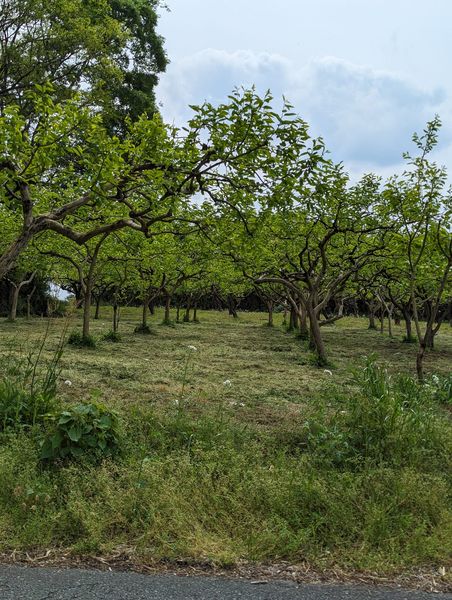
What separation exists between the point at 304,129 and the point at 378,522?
13.5 feet

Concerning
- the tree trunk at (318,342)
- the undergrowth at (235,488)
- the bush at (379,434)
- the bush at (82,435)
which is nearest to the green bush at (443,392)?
the bush at (379,434)

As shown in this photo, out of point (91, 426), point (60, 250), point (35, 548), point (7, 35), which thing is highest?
point (7, 35)

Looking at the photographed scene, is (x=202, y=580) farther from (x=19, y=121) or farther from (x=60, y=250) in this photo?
(x=60, y=250)

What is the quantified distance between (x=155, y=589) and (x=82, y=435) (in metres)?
1.81

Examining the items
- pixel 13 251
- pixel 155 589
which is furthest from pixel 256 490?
pixel 13 251

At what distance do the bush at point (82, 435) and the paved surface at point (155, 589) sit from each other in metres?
1.29

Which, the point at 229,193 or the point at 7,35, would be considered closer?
the point at 229,193

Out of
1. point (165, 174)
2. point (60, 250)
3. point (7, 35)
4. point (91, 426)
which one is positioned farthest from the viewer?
point (60, 250)

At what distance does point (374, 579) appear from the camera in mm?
3023

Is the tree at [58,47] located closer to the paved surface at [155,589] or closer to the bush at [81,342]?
the bush at [81,342]

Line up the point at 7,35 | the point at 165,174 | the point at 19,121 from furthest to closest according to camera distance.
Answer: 1. the point at 7,35
2. the point at 165,174
3. the point at 19,121

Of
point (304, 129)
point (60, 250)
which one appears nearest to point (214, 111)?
point (304, 129)

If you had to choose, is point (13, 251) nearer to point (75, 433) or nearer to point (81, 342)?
point (75, 433)

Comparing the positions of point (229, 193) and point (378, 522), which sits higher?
point (229, 193)
